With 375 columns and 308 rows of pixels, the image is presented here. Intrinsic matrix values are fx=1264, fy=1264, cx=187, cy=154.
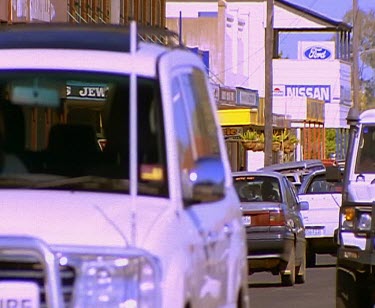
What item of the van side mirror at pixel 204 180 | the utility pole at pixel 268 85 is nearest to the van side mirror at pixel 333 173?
the van side mirror at pixel 204 180

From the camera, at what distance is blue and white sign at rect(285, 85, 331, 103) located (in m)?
74.8

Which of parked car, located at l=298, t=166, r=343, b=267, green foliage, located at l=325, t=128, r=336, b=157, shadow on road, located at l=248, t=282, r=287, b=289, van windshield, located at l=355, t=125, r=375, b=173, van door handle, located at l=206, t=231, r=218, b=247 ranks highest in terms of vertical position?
green foliage, located at l=325, t=128, r=336, b=157

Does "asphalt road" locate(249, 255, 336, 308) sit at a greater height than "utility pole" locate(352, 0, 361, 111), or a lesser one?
lesser

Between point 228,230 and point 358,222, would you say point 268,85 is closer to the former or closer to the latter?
point 358,222

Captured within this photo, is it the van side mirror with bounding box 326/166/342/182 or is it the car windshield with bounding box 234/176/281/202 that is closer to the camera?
the van side mirror with bounding box 326/166/342/182

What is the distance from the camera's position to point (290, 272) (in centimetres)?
1977

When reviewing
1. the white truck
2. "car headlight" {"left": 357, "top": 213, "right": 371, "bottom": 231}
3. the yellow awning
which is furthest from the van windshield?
the yellow awning

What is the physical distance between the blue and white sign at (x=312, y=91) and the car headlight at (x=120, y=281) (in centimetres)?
6885

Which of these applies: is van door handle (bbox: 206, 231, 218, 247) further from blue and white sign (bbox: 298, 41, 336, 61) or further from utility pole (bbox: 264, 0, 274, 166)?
blue and white sign (bbox: 298, 41, 336, 61)

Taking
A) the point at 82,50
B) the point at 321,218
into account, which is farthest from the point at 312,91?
the point at 82,50

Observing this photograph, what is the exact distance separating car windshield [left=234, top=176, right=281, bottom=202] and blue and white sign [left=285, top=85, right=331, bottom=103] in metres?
54.0

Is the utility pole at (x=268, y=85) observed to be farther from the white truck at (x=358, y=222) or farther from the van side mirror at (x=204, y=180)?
the van side mirror at (x=204, y=180)

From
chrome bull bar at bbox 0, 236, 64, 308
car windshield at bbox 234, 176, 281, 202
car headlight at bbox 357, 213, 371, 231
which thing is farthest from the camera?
car windshield at bbox 234, 176, 281, 202

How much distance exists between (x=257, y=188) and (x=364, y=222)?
7.76m
